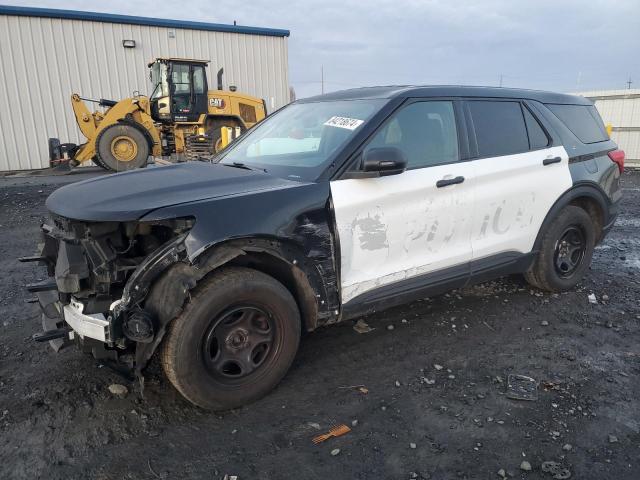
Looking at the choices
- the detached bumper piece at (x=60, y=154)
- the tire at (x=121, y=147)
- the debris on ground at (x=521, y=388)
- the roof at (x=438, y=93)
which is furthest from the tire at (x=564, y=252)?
the detached bumper piece at (x=60, y=154)

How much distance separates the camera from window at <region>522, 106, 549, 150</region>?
4.16m

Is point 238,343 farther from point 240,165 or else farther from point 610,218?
point 610,218

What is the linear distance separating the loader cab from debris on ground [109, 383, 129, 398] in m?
12.3

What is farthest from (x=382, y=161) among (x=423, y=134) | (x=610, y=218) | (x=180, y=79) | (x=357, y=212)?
(x=180, y=79)

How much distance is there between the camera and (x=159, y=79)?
47.2ft

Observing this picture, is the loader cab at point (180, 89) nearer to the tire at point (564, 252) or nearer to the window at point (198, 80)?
the window at point (198, 80)

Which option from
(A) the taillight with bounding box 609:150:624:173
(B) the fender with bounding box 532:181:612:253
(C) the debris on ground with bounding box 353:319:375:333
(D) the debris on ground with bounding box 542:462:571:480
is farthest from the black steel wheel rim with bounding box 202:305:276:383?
(A) the taillight with bounding box 609:150:624:173

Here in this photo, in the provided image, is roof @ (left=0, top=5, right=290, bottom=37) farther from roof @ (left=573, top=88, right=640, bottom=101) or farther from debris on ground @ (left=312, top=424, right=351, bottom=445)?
debris on ground @ (left=312, top=424, right=351, bottom=445)

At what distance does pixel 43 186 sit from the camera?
38.1 ft

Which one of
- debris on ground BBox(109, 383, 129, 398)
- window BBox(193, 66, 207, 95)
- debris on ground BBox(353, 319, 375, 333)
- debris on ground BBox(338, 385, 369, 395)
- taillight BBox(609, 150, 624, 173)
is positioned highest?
window BBox(193, 66, 207, 95)

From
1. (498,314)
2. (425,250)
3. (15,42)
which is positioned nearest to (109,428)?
(425,250)

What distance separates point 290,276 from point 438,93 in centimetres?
181

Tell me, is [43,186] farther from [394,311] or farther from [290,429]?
[290,429]

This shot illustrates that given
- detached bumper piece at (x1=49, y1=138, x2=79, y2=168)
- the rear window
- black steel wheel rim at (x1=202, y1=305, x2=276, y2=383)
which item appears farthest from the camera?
detached bumper piece at (x1=49, y1=138, x2=79, y2=168)
